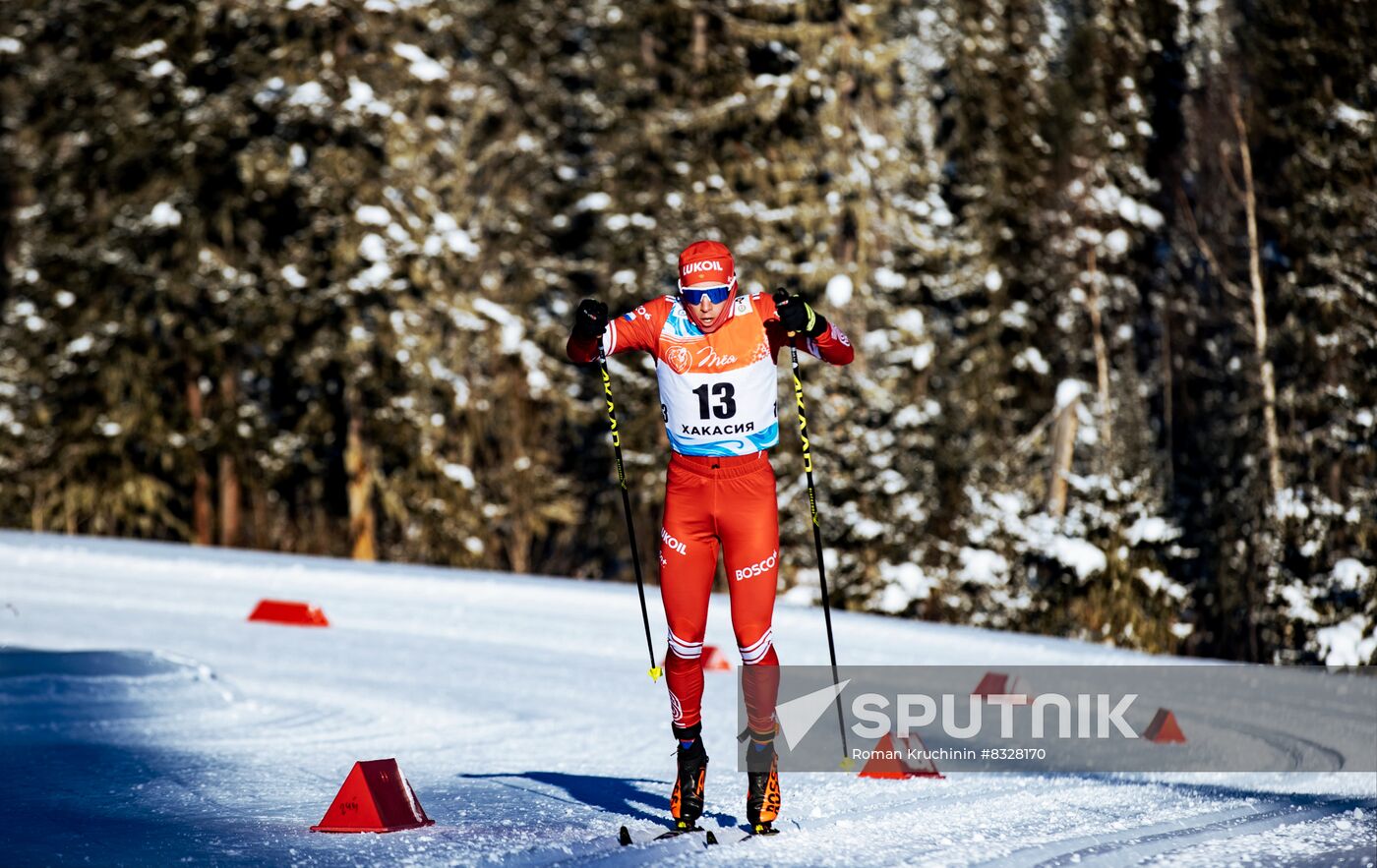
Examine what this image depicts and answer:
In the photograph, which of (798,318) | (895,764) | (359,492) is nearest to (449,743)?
(895,764)

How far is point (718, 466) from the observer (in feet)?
20.0

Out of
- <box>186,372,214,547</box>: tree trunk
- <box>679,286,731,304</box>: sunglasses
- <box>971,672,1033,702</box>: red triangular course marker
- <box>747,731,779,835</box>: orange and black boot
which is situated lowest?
<box>186,372,214,547</box>: tree trunk

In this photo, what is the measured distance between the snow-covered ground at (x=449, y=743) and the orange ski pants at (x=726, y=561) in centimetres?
57

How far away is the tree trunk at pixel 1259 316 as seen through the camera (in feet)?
62.3

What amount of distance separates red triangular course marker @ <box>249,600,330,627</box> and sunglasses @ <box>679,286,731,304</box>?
26.7ft

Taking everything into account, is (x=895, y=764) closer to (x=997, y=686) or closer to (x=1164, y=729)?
Result: (x=1164, y=729)

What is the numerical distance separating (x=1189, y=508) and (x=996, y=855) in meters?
20.3

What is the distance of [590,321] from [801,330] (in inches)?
34.1

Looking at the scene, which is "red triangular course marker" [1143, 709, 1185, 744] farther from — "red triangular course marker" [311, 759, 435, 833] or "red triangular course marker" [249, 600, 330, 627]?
"red triangular course marker" [249, 600, 330, 627]

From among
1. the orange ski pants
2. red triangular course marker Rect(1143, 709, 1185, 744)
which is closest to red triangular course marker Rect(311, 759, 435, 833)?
the orange ski pants

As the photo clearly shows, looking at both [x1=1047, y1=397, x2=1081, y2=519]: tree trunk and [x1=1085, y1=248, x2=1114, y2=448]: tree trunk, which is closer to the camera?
[x1=1047, y1=397, x2=1081, y2=519]: tree trunk

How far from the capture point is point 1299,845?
5.64 meters

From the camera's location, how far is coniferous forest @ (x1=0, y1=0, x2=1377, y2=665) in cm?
1884

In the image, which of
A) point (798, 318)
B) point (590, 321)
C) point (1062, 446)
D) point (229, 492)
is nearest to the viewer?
point (798, 318)
